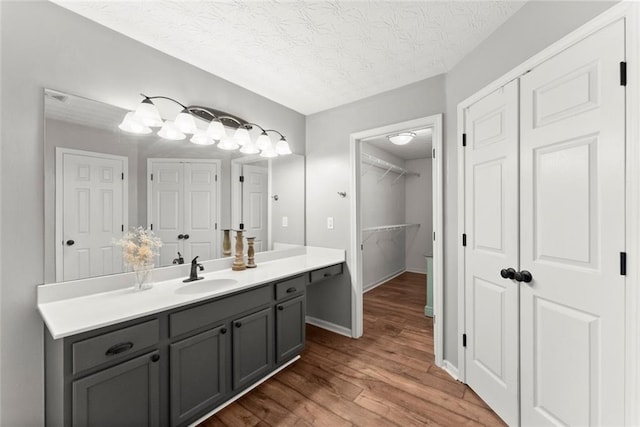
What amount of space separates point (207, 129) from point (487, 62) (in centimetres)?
218

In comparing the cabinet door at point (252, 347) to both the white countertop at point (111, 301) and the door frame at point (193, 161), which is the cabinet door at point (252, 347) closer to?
the white countertop at point (111, 301)

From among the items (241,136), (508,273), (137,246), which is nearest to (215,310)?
(137,246)

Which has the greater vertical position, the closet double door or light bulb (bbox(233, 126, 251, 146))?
light bulb (bbox(233, 126, 251, 146))

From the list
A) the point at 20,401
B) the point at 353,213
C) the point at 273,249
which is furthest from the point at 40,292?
the point at 353,213

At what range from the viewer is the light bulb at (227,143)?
2293mm

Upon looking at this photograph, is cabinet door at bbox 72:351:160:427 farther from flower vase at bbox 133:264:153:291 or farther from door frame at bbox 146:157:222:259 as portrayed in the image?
door frame at bbox 146:157:222:259

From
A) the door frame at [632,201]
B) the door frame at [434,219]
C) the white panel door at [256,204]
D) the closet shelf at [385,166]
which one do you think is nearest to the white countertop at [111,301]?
the white panel door at [256,204]

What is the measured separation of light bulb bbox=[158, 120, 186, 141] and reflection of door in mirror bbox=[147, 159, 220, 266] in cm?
19

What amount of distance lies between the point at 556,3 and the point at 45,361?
3354 mm

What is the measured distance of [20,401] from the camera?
1358 millimetres

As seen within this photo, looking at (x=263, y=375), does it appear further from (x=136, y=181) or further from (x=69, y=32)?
(x=69, y=32)

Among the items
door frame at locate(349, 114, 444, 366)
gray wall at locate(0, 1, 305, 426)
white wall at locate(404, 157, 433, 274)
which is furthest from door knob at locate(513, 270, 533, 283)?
white wall at locate(404, 157, 433, 274)

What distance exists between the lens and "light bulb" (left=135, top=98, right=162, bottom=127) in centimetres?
170

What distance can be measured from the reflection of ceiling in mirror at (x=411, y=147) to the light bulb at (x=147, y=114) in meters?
2.74
